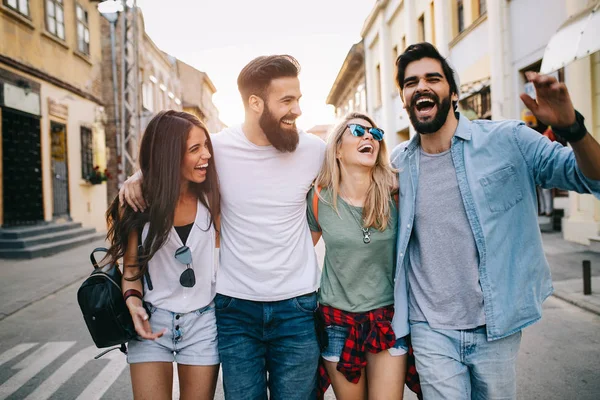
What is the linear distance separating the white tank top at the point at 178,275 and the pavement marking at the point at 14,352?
10.4ft

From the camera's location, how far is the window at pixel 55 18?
13.2 m

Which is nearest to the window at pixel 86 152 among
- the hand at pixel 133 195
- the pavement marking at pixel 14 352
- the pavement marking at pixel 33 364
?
the pavement marking at pixel 14 352

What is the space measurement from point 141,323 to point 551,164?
2.17 meters

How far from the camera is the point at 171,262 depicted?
8.55 feet

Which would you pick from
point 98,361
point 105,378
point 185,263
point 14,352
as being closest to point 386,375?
point 185,263

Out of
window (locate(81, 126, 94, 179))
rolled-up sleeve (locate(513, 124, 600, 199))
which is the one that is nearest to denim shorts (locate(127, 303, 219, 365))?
rolled-up sleeve (locate(513, 124, 600, 199))

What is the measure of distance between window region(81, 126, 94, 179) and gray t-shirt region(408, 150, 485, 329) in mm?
15071

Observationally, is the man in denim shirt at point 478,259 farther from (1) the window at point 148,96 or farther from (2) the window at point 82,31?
(1) the window at point 148,96

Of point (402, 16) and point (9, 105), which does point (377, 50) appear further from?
point (9, 105)

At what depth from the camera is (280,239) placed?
2.65m

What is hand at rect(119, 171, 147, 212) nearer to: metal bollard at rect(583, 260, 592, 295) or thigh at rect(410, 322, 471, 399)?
thigh at rect(410, 322, 471, 399)

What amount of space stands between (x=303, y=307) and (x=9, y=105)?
11.4 meters

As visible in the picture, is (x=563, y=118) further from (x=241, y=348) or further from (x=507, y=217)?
(x=241, y=348)

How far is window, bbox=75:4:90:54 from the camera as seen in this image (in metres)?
15.3
